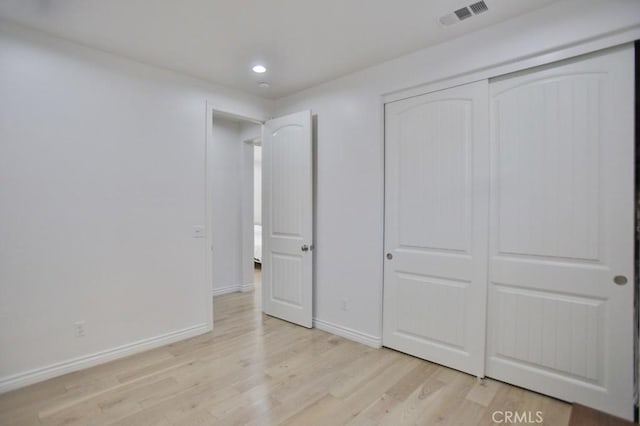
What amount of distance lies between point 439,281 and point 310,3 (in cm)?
225

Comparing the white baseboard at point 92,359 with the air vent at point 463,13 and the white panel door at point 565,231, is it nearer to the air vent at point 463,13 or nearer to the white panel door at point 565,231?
the white panel door at point 565,231

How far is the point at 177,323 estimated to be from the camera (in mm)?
3230

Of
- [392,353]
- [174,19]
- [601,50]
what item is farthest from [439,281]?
[174,19]

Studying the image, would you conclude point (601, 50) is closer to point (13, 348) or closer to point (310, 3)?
point (310, 3)

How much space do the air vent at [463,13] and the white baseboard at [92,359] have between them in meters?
3.50

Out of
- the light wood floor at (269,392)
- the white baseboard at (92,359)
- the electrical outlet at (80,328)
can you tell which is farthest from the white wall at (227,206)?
the electrical outlet at (80,328)

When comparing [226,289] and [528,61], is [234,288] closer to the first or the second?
[226,289]

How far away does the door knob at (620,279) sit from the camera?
195 cm

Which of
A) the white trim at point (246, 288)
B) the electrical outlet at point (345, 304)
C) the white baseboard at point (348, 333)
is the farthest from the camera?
the white trim at point (246, 288)

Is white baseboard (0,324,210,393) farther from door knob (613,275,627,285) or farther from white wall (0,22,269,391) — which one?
door knob (613,275,627,285)

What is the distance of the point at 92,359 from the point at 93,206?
1.25 meters

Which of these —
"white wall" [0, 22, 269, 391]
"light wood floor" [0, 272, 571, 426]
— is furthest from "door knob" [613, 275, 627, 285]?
"white wall" [0, 22, 269, 391]

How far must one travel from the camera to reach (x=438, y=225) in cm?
269

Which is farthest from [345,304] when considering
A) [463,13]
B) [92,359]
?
[463,13]
